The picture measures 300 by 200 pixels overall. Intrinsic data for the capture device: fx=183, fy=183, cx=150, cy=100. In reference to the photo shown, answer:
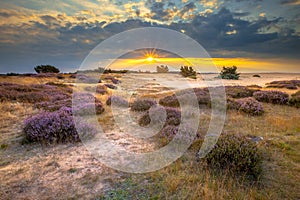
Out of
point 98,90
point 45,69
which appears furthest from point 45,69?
point 98,90

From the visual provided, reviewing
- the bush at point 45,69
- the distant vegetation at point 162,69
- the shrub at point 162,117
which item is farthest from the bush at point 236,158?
the distant vegetation at point 162,69

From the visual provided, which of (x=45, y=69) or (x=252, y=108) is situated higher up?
(x=45, y=69)

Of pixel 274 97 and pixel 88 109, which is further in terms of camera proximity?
pixel 274 97

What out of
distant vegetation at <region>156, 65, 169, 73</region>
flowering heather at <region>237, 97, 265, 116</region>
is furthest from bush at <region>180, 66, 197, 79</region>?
flowering heather at <region>237, 97, 265, 116</region>

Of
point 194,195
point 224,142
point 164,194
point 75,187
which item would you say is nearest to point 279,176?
point 224,142

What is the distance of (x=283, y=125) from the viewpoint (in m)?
8.18

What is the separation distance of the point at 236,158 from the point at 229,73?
145 ft

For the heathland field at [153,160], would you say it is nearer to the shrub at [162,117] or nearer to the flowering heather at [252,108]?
the shrub at [162,117]

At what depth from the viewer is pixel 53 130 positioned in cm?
644

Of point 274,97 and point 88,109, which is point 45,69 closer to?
point 88,109

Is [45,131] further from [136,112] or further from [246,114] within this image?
[246,114]

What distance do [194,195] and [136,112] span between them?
7.78 m

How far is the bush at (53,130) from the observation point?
6289 mm

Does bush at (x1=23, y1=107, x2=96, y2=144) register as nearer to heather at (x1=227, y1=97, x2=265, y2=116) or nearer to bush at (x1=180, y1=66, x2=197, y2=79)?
heather at (x1=227, y1=97, x2=265, y2=116)
